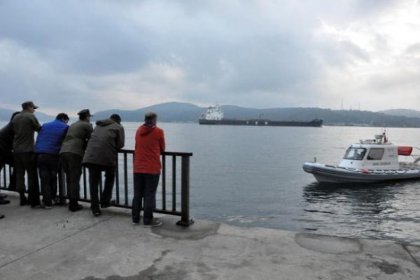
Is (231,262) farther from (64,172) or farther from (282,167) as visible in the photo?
(282,167)

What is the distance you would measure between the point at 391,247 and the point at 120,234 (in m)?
3.56

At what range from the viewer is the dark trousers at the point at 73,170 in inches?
251

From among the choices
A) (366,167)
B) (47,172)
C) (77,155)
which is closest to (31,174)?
(47,172)

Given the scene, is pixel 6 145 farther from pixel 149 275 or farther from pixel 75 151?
pixel 149 275

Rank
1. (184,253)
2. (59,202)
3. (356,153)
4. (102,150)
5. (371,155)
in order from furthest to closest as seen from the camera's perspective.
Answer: (356,153) < (371,155) < (59,202) < (102,150) < (184,253)

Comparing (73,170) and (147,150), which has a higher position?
(147,150)

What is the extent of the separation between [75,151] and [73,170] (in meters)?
0.34

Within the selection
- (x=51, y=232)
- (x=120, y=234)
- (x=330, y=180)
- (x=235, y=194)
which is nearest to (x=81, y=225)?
(x=51, y=232)

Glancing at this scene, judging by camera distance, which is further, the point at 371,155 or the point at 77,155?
the point at 371,155

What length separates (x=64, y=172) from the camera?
22.7 ft

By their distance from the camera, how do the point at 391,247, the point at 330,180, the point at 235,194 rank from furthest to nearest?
the point at 330,180 → the point at 235,194 → the point at 391,247

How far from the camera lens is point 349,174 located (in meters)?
26.9

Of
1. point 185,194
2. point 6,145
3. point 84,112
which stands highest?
point 84,112

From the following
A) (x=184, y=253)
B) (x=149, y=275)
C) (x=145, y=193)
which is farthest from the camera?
(x=145, y=193)
